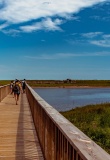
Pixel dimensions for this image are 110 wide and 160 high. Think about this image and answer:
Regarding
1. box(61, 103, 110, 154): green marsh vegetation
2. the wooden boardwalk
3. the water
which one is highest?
the wooden boardwalk

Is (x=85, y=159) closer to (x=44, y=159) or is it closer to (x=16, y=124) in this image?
(x=44, y=159)

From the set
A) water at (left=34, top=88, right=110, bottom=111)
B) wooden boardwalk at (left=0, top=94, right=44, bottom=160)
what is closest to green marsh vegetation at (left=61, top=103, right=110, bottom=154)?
wooden boardwalk at (left=0, top=94, right=44, bottom=160)

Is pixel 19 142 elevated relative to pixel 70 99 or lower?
elevated

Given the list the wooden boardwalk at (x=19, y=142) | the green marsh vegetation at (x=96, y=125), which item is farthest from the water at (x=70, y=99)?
the wooden boardwalk at (x=19, y=142)

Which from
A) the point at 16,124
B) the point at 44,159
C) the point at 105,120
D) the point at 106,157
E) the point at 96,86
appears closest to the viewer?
the point at 106,157

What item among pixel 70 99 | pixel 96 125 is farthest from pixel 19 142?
pixel 70 99

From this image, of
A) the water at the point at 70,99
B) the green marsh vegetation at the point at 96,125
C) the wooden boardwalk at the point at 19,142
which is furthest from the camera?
the water at the point at 70,99

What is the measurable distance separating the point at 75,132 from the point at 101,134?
46.6ft

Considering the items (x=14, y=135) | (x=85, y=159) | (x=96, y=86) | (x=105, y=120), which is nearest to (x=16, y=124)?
(x=14, y=135)

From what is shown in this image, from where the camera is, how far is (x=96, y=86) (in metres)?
168

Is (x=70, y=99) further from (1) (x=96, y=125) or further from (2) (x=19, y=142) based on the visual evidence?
(2) (x=19, y=142)

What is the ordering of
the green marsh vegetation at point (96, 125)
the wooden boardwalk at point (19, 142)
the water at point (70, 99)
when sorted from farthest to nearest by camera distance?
the water at point (70, 99) < the green marsh vegetation at point (96, 125) < the wooden boardwalk at point (19, 142)

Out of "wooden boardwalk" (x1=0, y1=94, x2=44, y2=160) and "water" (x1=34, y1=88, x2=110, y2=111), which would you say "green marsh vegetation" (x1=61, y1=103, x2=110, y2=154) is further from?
"water" (x1=34, y1=88, x2=110, y2=111)

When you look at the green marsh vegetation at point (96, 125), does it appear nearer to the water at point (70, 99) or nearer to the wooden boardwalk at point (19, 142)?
the wooden boardwalk at point (19, 142)
